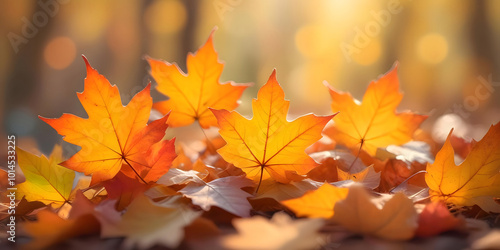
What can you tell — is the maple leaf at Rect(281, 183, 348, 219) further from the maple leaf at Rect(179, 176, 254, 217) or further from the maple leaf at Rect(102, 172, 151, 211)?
the maple leaf at Rect(102, 172, 151, 211)

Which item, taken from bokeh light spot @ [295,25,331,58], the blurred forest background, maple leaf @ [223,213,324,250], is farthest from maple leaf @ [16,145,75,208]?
bokeh light spot @ [295,25,331,58]

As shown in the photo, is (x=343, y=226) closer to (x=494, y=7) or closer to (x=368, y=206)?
(x=368, y=206)

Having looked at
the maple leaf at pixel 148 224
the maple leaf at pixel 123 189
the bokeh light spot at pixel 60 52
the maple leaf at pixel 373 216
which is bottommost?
the maple leaf at pixel 148 224

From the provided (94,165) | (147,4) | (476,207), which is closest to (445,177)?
(476,207)

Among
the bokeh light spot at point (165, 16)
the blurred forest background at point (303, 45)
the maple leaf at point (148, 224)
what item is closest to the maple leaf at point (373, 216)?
the maple leaf at point (148, 224)

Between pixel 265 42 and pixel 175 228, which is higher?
pixel 265 42

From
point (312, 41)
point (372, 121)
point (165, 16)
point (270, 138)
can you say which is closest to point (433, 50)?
point (312, 41)

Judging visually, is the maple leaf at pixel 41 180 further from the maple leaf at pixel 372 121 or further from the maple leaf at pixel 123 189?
the maple leaf at pixel 372 121

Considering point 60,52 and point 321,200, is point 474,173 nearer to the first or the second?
point 321,200
